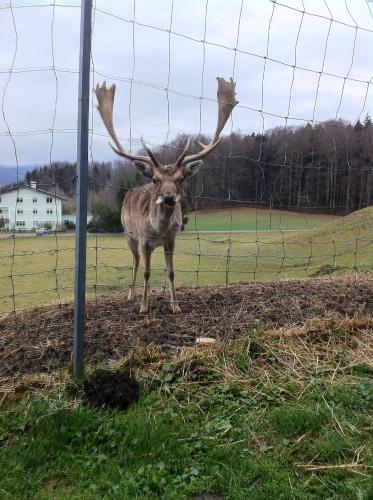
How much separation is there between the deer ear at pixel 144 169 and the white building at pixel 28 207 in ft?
3.51

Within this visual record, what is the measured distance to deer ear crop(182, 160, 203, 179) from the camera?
5793mm

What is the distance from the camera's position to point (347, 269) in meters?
9.78

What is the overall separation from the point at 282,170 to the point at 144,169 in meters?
1.78

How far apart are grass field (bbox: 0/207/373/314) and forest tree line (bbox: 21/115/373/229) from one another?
0.26 meters

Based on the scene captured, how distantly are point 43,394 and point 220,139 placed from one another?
3.40 meters

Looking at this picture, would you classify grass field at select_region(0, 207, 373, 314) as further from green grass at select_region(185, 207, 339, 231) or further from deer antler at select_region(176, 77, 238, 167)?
deer antler at select_region(176, 77, 238, 167)

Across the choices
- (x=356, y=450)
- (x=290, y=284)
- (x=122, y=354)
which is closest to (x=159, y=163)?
(x=122, y=354)

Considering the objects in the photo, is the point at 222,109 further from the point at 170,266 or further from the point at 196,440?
the point at 196,440

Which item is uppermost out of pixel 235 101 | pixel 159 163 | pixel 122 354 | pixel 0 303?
pixel 235 101

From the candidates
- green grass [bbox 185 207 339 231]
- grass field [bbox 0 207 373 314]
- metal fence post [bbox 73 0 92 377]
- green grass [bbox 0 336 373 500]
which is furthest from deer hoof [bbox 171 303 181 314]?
metal fence post [bbox 73 0 92 377]

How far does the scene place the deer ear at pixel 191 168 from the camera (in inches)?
228

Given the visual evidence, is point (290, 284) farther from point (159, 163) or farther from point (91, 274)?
point (91, 274)

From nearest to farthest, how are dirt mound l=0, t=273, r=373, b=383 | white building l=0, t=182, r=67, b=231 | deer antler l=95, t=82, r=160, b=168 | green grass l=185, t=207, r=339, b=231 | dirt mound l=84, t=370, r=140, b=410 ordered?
dirt mound l=84, t=370, r=140, b=410 → dirt mound l=0, t=273, r=373, b=383 → white building l=0, t=182, r=67, b=231 → deer antler l=95, t=82, r=160, b=168 → green grass l=185, t=207, r=339, b=231

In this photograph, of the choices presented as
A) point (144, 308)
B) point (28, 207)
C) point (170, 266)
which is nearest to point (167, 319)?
point (144, 308)
